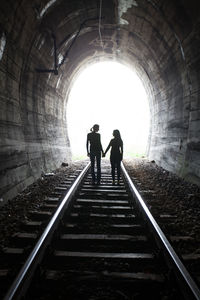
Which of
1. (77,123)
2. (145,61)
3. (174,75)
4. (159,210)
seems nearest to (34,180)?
(159,210)

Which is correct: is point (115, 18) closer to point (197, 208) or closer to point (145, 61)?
point (145, 61)

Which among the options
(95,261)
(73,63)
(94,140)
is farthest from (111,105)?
(95,261)

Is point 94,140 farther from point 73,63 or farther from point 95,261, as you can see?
point 73,63

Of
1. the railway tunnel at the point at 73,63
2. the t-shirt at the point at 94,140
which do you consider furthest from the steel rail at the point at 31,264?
the t-shirt at the point at 94,140

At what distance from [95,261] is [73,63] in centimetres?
1067

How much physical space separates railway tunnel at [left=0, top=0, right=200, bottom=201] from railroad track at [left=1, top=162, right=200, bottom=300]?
240cm

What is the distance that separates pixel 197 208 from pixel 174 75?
18.7 ft

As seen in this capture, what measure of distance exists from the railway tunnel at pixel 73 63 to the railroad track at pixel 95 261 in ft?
7.88

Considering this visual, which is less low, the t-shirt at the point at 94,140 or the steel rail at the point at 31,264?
the t-shirt at the point at 94,140

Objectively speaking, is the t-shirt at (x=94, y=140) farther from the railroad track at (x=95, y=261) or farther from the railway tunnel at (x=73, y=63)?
the railroad track at (x=95, y=261)

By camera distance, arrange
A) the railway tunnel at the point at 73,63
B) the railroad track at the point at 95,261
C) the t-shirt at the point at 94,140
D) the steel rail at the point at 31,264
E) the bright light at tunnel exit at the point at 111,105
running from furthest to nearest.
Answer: the bright light at tunnel exit at the point at 111,105 → the t-shirt at the point at 94,140 → the railway tunnel at the point at 73,63 → the railroad track at the point at 95,261 → the steel rail at the point at 31,264

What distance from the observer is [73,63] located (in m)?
11.3

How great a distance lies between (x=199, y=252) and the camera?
2875mm

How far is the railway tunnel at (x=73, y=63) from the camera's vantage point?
5.70m
